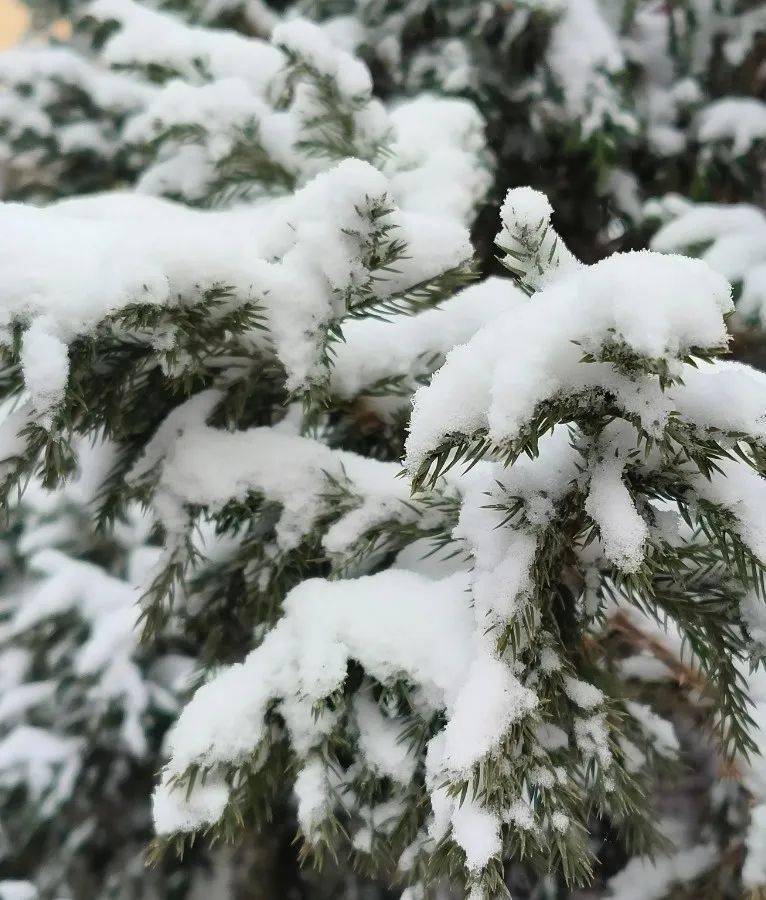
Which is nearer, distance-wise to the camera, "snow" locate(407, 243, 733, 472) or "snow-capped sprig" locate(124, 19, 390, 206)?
"snow" locate(407, 243, 733, 472)

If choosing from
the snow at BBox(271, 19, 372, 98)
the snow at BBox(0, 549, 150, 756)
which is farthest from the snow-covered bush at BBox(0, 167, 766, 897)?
the snow at BBox(0, 549, 150, 756)

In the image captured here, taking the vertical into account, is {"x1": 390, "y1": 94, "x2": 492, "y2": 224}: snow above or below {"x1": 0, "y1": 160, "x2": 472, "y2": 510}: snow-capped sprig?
below

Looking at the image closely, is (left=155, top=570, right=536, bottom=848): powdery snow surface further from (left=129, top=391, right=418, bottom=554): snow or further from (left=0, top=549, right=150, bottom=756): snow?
(left=0, top=549, right=150, bottom=756): snow

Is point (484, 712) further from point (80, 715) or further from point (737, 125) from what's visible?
point (737, 125)

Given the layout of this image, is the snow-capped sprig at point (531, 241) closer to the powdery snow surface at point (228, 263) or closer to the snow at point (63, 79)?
the powdery snow surface at point (228, 263)

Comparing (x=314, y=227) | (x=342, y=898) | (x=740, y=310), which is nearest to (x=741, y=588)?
(x=314, y=227)

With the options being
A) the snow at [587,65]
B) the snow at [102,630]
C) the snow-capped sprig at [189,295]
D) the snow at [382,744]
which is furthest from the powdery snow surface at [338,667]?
the snow at [587,65]

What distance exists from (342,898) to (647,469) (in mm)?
2527

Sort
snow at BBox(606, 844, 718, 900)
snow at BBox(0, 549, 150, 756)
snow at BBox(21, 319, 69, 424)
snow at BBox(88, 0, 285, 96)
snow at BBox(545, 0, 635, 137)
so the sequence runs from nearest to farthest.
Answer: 1. snow at BBox(21, 319, 69, 424)
2. snow at BBox(88, 0, 285, 96)
3. snow at BBox(606, 844, 718, 900)
4. snow at BBox(545, 0, 635, 137)
5. snow at BBox(0, 549, 150, 756)

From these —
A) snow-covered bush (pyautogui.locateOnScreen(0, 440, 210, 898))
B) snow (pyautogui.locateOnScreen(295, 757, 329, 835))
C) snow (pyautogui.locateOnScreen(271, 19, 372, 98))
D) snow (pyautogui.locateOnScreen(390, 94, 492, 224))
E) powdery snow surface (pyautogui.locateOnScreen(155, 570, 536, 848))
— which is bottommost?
snow-covered bush (pyautogui.locateOnScreen(0, 440, 210, 898))

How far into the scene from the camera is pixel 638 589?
0.81 meters

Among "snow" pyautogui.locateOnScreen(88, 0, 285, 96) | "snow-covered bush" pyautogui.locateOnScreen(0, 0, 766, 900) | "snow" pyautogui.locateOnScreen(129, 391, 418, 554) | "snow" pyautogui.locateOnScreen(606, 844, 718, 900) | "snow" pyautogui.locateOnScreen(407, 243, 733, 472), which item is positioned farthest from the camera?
"snow" pyautogui.locateOnScreen(606, 844, 718, 900)

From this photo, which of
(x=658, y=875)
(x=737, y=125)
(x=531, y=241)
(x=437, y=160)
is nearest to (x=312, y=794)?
(x=531, y=241)

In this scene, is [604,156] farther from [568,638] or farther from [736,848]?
[736,848]
